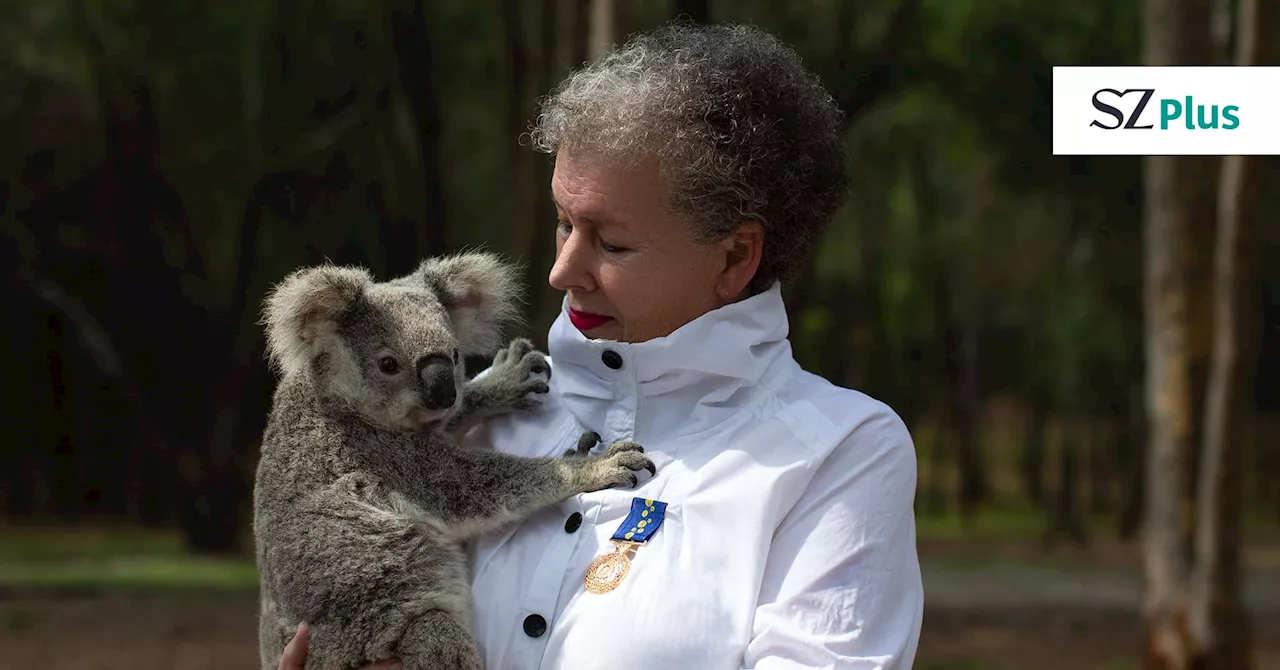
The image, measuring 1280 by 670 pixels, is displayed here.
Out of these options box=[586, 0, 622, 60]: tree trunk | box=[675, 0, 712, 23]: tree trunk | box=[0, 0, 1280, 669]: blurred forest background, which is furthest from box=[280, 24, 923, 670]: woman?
box=[0, 0, 1280, 669]: blurred forest background

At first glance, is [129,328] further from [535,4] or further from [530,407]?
[530,407]

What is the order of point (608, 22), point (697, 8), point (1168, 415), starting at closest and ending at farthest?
1. point (608, 22)
2. point (697, 8)
3. point (1168, 415)

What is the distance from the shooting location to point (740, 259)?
1898 mm

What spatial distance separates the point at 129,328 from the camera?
12.0 meters

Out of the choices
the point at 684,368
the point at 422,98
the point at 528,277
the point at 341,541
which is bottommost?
the point at 528,277

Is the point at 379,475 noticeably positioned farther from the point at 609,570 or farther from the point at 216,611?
the point at 216,611

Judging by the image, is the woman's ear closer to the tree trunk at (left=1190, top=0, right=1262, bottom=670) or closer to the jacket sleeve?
the jacket sleeve

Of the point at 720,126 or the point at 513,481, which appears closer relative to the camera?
the point at 720,126

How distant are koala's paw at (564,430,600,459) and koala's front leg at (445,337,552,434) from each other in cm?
16

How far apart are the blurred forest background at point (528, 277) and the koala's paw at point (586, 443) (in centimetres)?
463

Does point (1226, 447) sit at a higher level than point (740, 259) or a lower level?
lower

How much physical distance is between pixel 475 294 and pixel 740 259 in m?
0.50

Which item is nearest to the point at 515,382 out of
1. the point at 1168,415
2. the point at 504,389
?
the point at 504,389

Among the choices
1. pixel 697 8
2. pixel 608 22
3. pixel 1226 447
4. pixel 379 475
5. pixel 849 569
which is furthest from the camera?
pixel 1226 447
